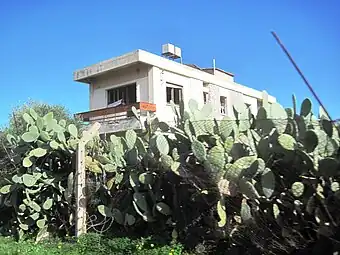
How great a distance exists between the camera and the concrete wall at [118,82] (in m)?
21.8

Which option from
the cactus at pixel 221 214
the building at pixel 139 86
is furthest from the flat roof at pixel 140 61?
the cactus at pixel 221 214

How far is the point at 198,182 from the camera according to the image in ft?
18.5

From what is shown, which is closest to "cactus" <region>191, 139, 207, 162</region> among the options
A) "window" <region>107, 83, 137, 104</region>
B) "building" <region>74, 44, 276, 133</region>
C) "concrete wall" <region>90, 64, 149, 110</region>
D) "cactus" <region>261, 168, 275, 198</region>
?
"cactus" <region>261, 168, 275, 198</region>

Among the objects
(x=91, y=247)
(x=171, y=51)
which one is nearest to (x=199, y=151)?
(x=91, y=247)

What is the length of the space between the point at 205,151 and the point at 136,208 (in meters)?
1.58

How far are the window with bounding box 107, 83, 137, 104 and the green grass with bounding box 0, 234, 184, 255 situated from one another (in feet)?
51.2

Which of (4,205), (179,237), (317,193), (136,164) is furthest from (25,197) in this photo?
(317,193)

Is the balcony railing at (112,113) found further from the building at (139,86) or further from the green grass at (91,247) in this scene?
the green grass at (91,247)

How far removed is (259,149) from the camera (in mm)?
5047

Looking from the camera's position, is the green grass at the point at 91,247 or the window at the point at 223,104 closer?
the green grass at the point at 91,247

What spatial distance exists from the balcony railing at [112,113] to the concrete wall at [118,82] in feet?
4.21

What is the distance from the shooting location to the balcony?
1991 cm

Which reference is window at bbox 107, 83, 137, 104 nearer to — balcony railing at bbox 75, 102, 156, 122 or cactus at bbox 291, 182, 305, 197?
balcony railing at bbox 75, 102, 156, 122

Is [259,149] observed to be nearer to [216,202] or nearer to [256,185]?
[256,185]
